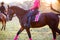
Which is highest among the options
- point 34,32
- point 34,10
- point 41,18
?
point 34,10

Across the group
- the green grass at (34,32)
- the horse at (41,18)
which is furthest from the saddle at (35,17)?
the green grass at (34,32)

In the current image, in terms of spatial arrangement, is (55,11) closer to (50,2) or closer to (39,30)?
(50,2)

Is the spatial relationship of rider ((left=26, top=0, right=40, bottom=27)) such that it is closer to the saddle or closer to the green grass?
the saddle

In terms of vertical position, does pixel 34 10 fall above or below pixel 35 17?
above

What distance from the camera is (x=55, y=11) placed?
4078 mm

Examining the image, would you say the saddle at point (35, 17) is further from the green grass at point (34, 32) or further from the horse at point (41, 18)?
the green grass at point (34, 32)

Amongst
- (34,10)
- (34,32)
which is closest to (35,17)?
(34,10)

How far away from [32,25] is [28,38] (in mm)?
329

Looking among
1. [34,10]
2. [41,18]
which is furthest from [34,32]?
[34,10]

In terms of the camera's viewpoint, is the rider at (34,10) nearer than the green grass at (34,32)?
Yes

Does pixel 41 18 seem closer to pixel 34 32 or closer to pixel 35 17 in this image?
pixel 35 17

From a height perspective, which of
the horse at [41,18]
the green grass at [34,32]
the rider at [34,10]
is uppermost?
the rider at [34,10]

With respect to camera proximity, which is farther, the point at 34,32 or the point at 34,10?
the point at 34,32

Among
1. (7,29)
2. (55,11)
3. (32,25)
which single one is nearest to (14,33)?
(7,29)
